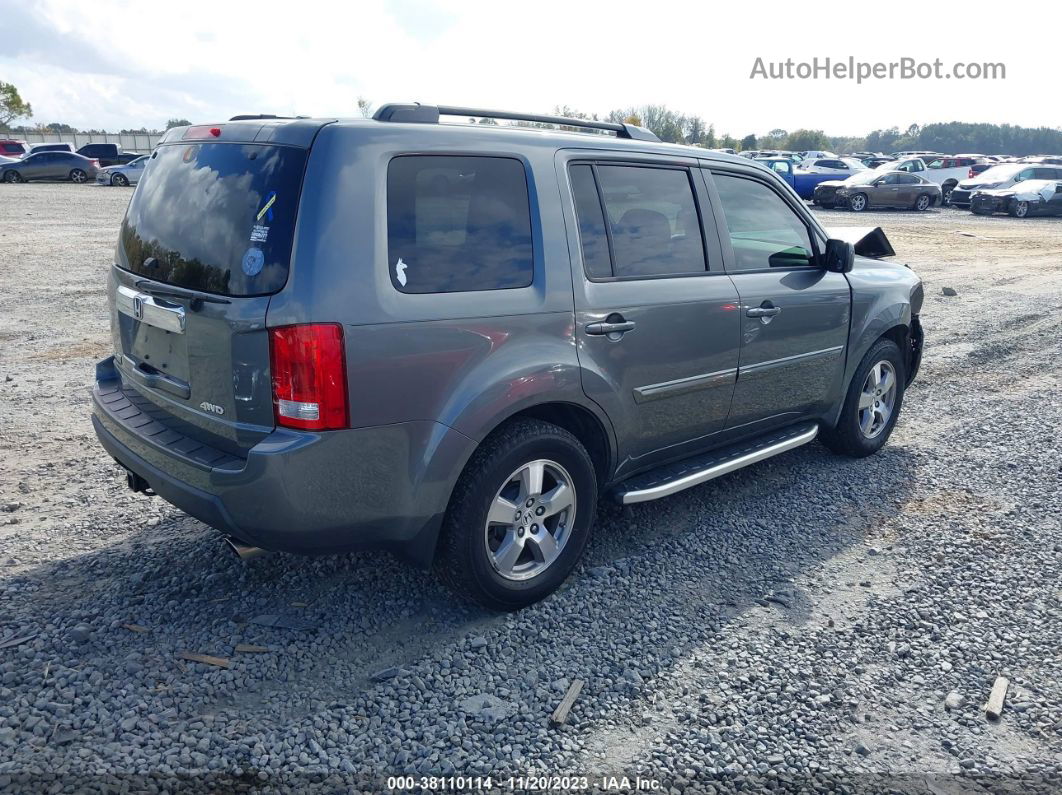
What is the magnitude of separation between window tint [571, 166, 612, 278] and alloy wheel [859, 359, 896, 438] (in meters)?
2.49

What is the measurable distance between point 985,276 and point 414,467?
541 inches

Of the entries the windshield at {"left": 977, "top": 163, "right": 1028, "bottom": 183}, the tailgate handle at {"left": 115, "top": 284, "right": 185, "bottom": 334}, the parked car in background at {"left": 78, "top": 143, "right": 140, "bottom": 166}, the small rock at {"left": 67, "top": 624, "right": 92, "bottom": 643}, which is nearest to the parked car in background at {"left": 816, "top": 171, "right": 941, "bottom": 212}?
the windshield at {"left": 977, "top": 163, "right": 1028, "bottom": 183}

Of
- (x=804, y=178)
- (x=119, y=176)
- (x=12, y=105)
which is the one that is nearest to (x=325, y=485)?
(x=804, y=178)

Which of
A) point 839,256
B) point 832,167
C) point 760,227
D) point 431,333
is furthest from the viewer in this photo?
point 832,167

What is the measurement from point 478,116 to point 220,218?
121 centimetres

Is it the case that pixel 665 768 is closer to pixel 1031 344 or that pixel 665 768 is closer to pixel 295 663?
pixel 295 663

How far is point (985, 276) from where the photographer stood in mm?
14297

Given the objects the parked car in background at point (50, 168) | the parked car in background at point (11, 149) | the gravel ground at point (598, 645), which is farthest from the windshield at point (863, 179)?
the parked car in background at point (11, 149)

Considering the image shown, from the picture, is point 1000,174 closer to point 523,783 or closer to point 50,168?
point 523,783

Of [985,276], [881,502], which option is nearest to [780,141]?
[985,276]

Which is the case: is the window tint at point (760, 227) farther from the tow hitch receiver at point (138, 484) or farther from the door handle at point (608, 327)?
the tow hitch receiver at point (138, 484)

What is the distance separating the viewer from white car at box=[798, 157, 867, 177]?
3159cm

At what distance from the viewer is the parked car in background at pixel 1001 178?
2903cm

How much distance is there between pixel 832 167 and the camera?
108 ft
